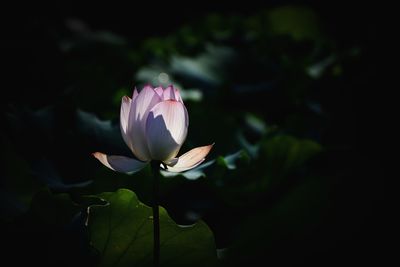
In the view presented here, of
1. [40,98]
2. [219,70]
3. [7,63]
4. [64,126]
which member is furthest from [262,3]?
[64,126]

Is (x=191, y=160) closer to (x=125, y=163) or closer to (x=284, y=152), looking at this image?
(x=125, y=163)

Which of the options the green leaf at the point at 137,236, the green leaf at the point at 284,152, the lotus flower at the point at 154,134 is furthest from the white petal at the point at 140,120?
the green leaf at the point at 284,152

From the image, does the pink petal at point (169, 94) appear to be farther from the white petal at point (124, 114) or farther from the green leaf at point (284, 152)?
the green leaf at point (284, 152)

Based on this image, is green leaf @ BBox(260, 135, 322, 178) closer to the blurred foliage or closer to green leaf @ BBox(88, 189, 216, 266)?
the blurred foliage

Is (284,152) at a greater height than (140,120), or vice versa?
(284,152)

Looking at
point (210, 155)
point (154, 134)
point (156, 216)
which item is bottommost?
point (156, 216)

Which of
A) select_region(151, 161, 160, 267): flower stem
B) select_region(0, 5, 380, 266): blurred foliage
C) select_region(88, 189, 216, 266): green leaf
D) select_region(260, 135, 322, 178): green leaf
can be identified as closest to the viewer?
select_region(0, 5, 380, 266): blurred foliage

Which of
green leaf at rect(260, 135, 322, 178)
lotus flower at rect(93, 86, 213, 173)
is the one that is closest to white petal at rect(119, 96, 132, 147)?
lotus flower at rect(93, 86, 213, 173)

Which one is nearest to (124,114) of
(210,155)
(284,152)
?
(210,155)
